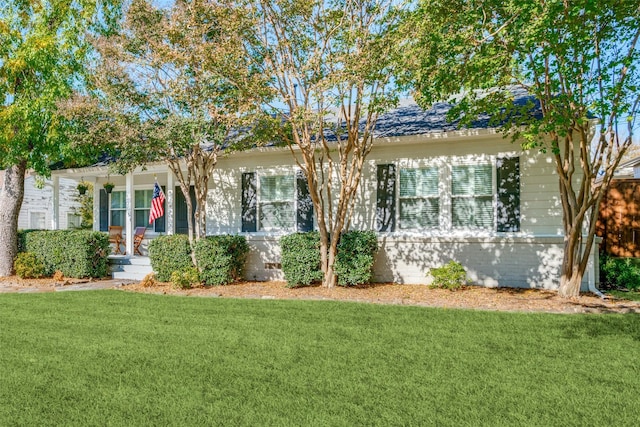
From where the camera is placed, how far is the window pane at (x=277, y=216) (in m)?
10.8

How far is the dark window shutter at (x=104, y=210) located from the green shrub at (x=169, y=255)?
6.90 metres

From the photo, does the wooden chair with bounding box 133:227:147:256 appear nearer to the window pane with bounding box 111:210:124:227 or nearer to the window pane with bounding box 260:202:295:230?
the window pane with bounding box 111:210:124:227

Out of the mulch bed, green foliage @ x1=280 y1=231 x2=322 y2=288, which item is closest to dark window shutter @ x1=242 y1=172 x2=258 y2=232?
the mulch bed

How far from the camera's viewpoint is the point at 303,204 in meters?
10.7

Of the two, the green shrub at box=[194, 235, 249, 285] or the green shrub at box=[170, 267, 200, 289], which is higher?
the green shrub at box=[194, 235, 249, 285]

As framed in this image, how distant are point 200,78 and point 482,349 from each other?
259 inches

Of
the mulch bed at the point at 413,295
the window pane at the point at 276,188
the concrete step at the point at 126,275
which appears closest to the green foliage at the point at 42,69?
the concrete step at the point at 126,275

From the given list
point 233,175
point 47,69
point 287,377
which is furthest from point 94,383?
point 47,69

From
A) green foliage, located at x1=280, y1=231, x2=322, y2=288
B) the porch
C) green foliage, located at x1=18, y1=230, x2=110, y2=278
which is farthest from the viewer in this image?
the porch

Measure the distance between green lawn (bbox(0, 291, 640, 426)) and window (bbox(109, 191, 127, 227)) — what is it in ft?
30.7

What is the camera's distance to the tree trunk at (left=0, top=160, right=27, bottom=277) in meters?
11.7

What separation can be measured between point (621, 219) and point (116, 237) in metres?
14.3

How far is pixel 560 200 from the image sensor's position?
8594 mm

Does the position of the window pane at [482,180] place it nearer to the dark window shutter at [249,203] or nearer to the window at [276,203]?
the window at [276,203]
